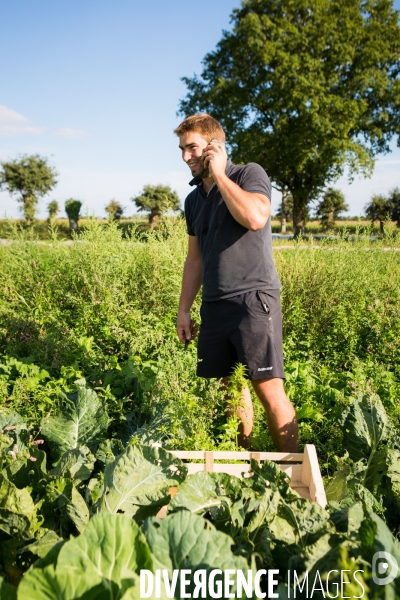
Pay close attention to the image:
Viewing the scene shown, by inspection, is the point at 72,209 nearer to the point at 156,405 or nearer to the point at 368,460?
the point at 156,405

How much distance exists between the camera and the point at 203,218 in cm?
312

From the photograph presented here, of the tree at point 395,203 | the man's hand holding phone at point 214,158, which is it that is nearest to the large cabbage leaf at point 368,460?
the man's hand holding phone at point 214,158

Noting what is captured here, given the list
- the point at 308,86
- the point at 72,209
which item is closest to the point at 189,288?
the point at 308,86

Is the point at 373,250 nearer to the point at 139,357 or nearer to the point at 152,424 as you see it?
the point at 139,357

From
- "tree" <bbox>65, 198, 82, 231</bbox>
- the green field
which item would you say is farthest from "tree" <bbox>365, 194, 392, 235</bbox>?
the green field

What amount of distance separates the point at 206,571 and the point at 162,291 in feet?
14.5

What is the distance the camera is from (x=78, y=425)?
→ 2.75m

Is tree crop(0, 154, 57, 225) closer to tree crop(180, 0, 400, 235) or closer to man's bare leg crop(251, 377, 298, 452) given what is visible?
tree crop(180, 0, 400, 235)

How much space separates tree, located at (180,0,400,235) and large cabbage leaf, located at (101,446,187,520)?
25586 millimetres

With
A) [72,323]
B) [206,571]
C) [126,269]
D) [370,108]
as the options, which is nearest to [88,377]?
[72,323]

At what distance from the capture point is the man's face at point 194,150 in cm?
295

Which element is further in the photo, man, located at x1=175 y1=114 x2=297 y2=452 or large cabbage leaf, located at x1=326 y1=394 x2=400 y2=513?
man, located at x1=175 y1=114 x2=297 y2=452

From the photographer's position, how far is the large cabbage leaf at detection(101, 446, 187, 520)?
6.02 feet

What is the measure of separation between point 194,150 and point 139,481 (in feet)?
6.35
